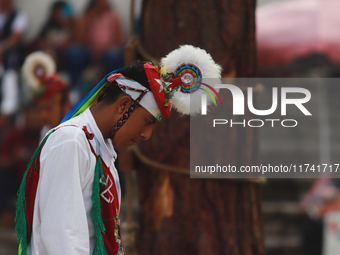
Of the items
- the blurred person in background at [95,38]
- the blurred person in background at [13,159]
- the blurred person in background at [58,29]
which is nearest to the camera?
the blurred person in background at [13,159]

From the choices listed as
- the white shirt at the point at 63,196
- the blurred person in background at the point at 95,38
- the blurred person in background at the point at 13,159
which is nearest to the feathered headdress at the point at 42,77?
the blurred person in background at the point at 13,159

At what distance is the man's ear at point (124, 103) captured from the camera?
1876mm

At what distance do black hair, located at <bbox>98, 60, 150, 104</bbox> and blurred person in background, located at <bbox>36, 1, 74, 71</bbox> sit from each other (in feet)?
16.5

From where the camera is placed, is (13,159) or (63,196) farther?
(13,159)

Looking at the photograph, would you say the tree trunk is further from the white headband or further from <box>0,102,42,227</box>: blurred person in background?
<box>0,102,42,227</box>: blurred person in background

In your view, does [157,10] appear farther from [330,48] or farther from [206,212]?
[330,48]

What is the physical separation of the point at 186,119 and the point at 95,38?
444 cm

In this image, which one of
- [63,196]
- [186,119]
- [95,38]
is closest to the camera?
[63,196]

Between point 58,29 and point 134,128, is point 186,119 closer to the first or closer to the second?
point 134,128

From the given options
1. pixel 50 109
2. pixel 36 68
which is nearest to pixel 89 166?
pixel 50 109

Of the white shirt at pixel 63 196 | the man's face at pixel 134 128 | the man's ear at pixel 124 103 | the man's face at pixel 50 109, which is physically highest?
the man's face at pixel 50 109

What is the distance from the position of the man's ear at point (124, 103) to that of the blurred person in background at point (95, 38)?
180 inches

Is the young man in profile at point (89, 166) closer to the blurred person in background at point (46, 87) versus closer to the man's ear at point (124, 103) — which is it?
the man's ear at point (124, 103)

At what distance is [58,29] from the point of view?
688 cm
